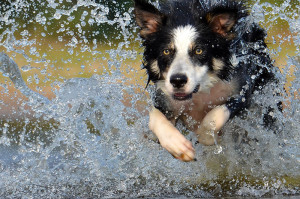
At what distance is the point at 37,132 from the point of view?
6621 millimetres

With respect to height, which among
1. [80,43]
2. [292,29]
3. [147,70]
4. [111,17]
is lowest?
[80,43]

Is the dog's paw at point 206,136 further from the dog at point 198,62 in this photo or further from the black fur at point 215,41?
the black fur at point 215,41

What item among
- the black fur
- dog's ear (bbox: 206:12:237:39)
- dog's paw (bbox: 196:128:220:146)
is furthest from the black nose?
dog's ear (bbox: 206:12:237:39)

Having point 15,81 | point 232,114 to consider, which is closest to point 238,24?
point 232,114

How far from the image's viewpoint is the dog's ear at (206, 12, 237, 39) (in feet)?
13.0

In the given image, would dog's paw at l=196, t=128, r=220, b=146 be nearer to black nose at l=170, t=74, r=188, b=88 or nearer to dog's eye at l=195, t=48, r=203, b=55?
black nose at l=170, t=74, r=188, b=88

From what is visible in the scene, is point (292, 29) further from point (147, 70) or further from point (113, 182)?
point (113, 182)

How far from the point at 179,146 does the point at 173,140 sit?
0.08m

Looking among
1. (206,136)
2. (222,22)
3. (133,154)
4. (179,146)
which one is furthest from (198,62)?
(133,154)

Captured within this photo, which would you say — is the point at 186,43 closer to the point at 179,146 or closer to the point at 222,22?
the point at 222,22

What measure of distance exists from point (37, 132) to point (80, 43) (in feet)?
20.8

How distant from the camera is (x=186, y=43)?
3871 mm

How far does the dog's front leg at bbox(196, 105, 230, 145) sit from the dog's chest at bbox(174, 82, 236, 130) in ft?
0.65

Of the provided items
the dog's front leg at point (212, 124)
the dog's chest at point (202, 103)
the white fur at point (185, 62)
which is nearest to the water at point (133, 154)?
the dog's chest at point (202, 103)
